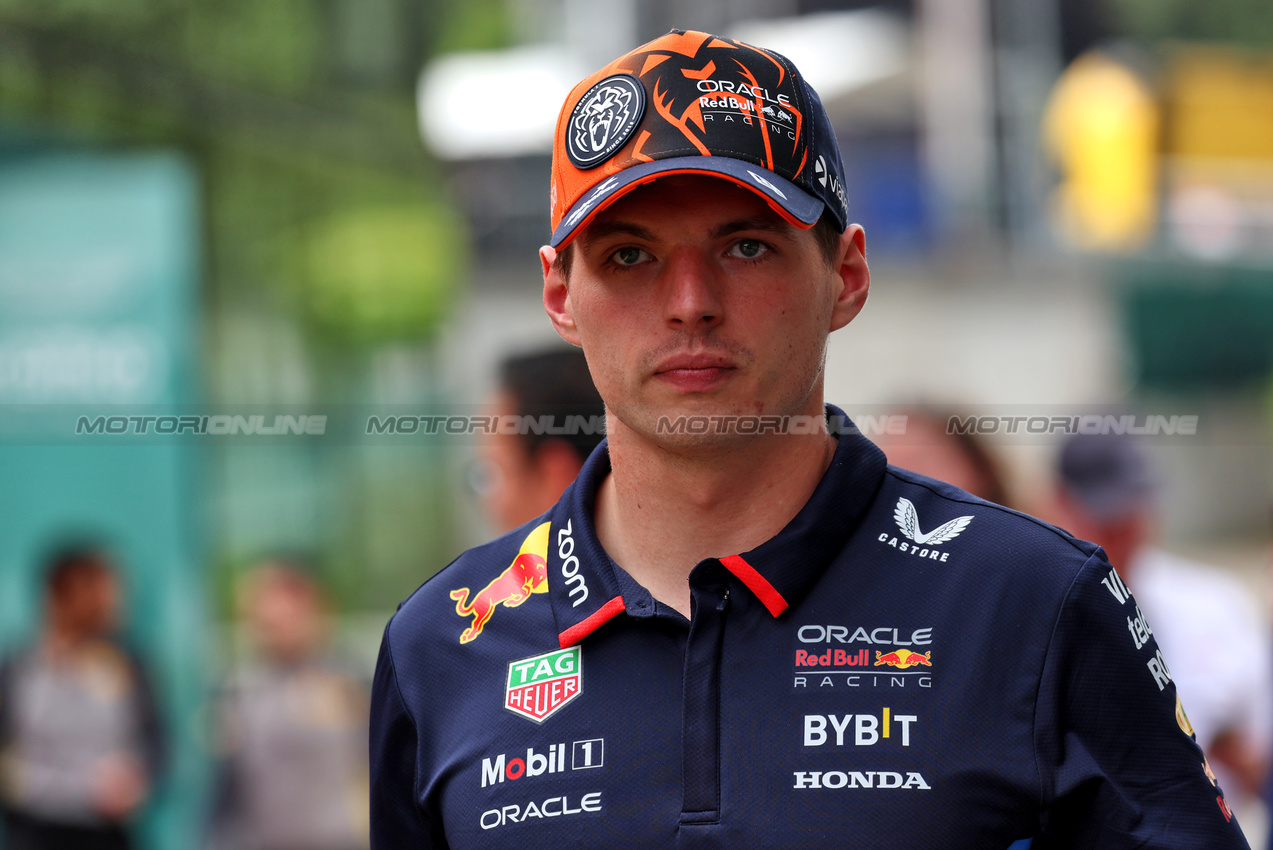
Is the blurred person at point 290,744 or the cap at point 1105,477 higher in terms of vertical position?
the cap at point 1105,477

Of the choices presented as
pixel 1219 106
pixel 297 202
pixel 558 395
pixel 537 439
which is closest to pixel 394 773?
pixel 537 439

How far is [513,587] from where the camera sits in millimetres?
1960

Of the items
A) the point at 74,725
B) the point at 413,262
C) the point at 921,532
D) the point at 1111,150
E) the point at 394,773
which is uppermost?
the point at 1111,150

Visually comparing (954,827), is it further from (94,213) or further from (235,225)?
(235,225)

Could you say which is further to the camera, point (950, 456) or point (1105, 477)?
point (1105, 477)

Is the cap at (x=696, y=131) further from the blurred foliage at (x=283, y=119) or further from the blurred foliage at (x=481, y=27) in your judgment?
the blurred foliage at (x=481, y=27)

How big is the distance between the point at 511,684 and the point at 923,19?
66.9 feet

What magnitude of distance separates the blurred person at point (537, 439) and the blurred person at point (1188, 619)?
60.2 inches

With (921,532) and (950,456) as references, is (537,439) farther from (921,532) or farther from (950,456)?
(921,532)

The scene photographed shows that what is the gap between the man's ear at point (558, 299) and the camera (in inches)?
76.3

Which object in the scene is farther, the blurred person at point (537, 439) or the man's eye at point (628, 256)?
the blurred person at point (537, 439)

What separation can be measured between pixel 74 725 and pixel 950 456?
382 cm

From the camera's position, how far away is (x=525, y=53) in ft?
57.9

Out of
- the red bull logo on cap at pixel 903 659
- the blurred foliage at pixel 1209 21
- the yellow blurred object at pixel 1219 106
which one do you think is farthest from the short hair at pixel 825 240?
the blurred foliage at pixel 1209 21
